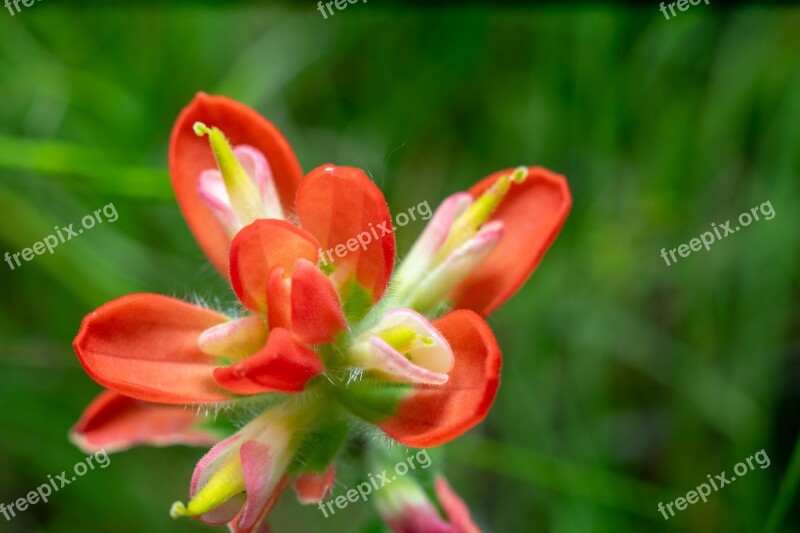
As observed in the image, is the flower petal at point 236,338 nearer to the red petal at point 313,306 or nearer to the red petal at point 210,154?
the red petal at point 313,306

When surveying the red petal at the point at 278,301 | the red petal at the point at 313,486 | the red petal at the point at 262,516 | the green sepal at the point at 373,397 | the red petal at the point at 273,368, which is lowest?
the red petal at the point at 313,486

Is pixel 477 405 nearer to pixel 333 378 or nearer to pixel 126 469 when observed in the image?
pixel 333 378

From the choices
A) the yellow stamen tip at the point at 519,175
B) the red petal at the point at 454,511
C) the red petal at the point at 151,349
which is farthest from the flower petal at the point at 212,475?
the yellow stamen tip at the point at 519,175

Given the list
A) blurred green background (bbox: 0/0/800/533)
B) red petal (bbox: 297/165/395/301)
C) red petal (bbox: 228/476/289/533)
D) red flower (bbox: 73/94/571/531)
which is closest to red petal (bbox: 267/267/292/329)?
red flower (bbox: 73/94/571/531)

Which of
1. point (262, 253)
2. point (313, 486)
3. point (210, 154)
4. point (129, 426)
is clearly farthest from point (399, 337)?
point (129, 426)

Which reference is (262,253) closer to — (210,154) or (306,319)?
(306,319)

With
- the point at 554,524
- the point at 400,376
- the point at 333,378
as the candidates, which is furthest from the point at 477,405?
the point at 554,524
